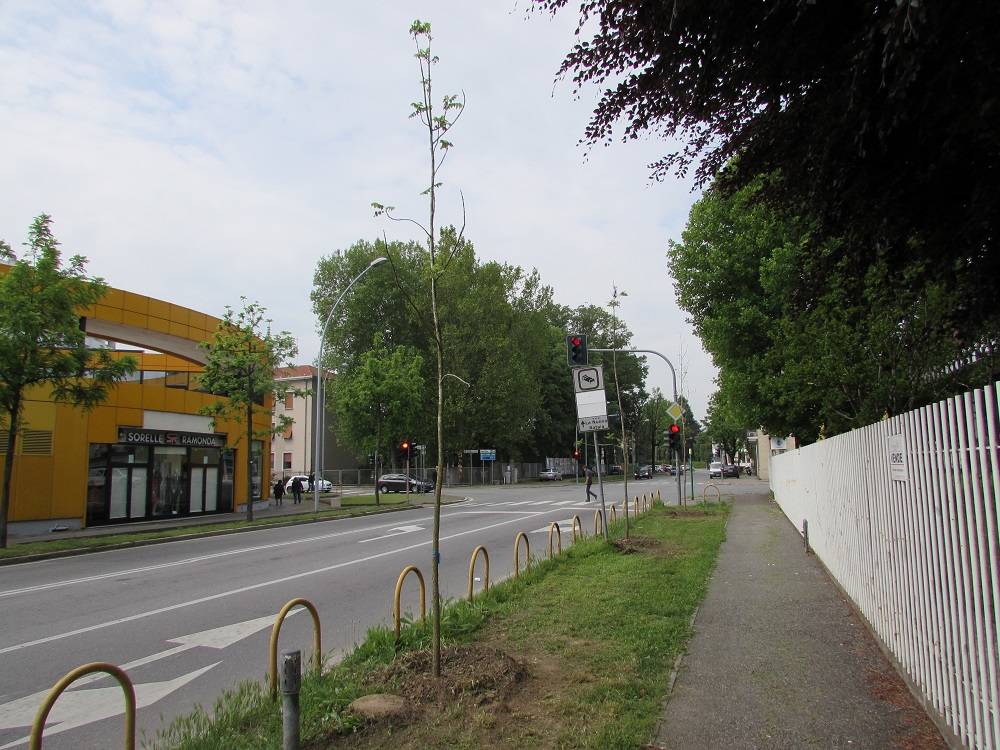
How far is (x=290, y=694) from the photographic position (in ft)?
12.4

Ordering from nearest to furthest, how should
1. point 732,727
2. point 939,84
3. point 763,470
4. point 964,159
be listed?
point 939,84 < point 964,159 < point 732,727 < point 763,470

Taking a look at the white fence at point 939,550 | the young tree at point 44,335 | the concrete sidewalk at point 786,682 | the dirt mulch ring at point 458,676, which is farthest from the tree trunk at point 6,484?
the white fence at point 939,550

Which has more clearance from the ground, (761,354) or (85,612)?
(761,354)

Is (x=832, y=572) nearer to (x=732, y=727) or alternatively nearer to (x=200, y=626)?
(x=732, y=727)

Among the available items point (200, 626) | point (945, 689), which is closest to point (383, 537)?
point (200, 626)

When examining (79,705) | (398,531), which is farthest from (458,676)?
(398,531)

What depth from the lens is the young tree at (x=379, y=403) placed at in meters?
33.8

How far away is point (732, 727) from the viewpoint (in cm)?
437

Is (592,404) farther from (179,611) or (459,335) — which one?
(459,335)

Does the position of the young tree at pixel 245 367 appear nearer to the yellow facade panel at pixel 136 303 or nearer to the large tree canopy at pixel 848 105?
the yellow facade panel at pixel 136 303

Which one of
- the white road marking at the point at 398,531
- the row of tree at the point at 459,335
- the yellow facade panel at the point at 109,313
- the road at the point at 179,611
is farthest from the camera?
the row of tree at the point at 459,335

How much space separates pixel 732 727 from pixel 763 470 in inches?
2137

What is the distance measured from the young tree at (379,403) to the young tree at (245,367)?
8779mm

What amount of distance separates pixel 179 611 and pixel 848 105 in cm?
929
